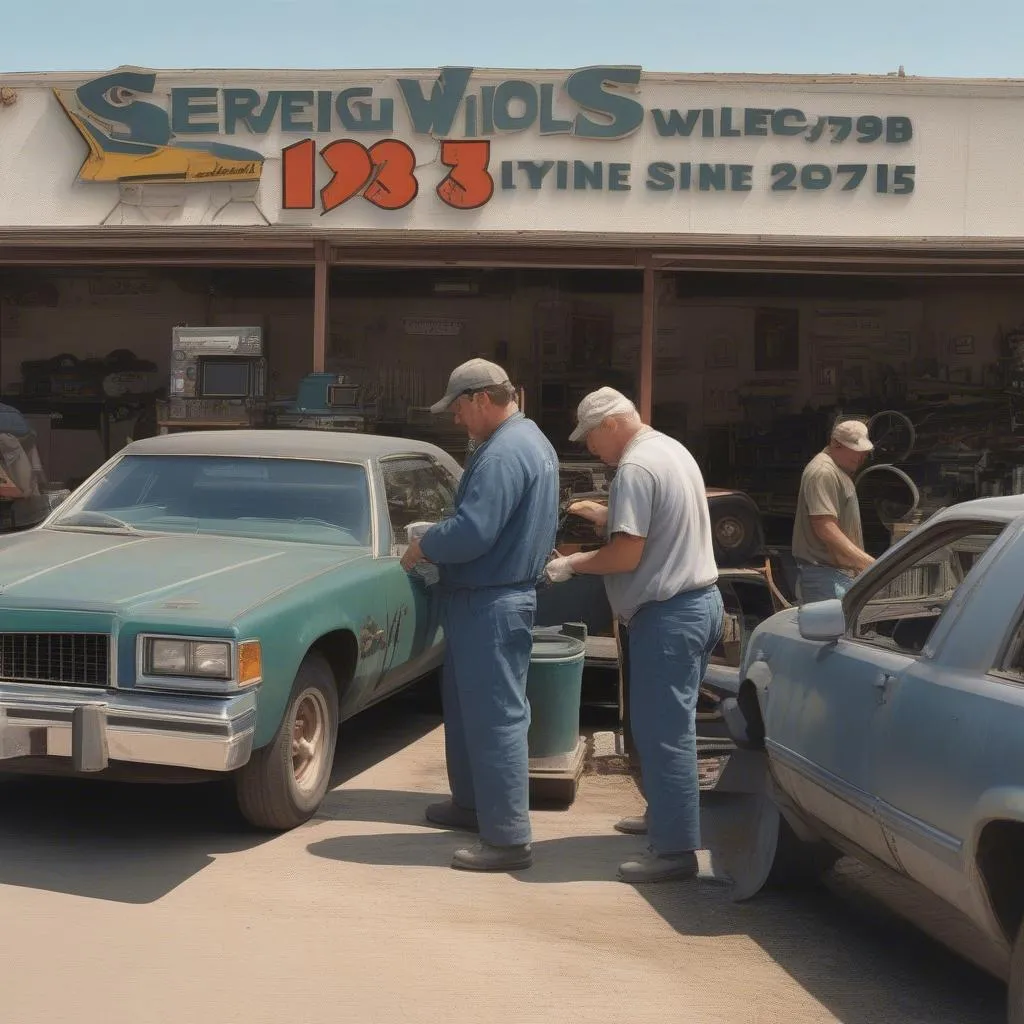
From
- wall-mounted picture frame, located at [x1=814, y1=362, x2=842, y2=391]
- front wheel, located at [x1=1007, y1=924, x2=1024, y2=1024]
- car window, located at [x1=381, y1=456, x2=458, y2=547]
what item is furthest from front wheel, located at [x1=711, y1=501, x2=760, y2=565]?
front wheel, located at [x1=1007, y1=924, x2=1024, y2=1024]

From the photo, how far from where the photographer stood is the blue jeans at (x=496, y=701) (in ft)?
16.9

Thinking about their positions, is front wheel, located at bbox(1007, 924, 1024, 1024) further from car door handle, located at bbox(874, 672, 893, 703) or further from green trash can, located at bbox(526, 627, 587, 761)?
green trash can, located at bbox(526, 627, 587, 761)

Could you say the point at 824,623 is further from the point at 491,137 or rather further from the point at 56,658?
the point at 491,137

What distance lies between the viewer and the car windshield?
6395 millimetres

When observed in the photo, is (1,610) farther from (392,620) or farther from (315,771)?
(392,620)

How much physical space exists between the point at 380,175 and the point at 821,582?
5.95 metres

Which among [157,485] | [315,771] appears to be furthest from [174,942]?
[157,485]

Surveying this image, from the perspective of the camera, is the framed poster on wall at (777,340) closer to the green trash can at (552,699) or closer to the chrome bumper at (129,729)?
the green trash can at (552,699)

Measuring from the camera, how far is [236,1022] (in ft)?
11.8

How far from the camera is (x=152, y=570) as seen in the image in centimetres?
549

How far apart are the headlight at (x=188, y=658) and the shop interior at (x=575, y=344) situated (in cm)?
983

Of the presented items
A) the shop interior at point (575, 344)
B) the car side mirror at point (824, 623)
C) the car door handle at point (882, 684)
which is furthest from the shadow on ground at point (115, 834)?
the shop interior at point (575, 344)

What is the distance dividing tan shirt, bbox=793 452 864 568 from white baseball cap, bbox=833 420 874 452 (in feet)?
0.46

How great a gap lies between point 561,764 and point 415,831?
30.0 inches
